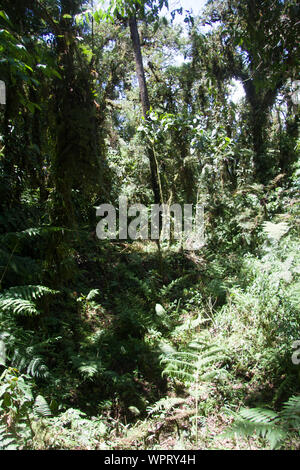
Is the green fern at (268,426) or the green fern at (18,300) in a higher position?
the green fern at (18,300)

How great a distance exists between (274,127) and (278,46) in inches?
345

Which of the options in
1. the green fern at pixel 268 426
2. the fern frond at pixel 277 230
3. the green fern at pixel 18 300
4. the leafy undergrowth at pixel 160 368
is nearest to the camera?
the green fern at pixel 268 426

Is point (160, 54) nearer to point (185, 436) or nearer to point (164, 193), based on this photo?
point (164, 193)

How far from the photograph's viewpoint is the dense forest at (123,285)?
92.8 inches

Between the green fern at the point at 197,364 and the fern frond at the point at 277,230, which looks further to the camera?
the fern frond at the point at 277,230

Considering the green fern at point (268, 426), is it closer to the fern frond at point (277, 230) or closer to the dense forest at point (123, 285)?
the dense forest at point (123, 285)

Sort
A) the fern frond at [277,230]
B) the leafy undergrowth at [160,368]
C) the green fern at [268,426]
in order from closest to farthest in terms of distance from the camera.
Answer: the green fern at [268,426] → the leafy undergrowth at [160,368] → the fern frond at [277,230]

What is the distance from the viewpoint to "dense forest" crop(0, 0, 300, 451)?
2.36 meters

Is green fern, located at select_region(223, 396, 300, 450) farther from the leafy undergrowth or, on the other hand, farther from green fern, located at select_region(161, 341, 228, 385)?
green fern, located at select_region(161, 341, 228, 385)

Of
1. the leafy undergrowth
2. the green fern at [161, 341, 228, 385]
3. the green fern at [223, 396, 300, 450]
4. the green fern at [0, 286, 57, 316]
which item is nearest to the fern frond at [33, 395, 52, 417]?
the leafy undergrowth

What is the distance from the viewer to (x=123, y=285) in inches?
213

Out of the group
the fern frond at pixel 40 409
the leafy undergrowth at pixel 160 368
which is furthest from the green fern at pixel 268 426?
the fern frond at pixel 40 409

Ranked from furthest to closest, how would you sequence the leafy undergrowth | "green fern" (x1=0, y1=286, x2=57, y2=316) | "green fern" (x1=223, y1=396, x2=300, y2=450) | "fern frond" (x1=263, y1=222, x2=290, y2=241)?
"fern frond" (x1=263, y1=222, x2=290, y2=241), "green fern" (x1=0, y1=286, x2=57, y2=316), the leafy undergrowth, "green fern" (x1=223, y1=396, x2=300, y2=450)

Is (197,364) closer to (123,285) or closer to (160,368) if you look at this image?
(160,368)
